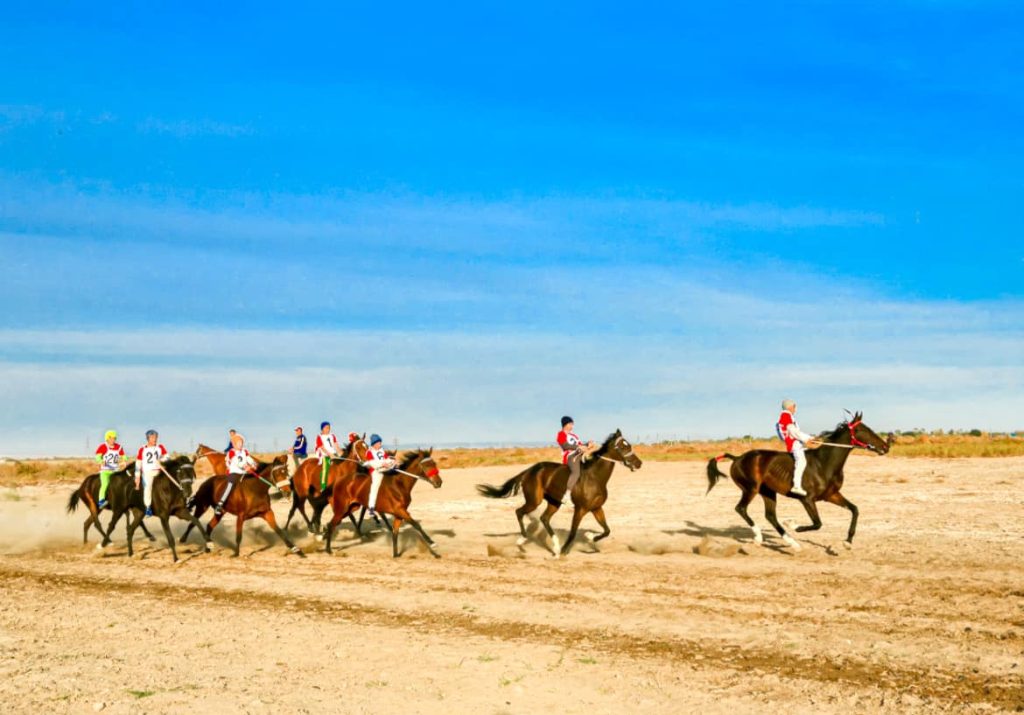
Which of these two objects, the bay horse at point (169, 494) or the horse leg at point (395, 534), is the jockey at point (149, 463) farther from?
the horse leg at point (395, 534)

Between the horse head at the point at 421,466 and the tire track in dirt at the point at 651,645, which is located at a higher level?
the horse head at the point at 421,466

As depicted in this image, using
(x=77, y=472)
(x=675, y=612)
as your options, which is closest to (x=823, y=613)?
(x=675, y=612)

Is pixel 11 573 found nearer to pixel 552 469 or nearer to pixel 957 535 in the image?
pixel 552 469

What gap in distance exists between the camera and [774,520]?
19.0 meters

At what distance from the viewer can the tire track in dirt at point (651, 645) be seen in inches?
349

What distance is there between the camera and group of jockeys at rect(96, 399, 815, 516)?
18.7 metres

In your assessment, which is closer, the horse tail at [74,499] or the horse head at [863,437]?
the horse head at [863,437]

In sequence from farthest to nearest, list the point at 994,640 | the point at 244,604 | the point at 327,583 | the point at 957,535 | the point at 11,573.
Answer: the point at 957,535 → the point at 11,573 → the point at 327,583 → the point at 244,604 → the point at 994,640

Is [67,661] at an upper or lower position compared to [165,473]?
lower

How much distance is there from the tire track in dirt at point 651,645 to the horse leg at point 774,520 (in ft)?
26.4

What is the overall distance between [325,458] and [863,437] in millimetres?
12054

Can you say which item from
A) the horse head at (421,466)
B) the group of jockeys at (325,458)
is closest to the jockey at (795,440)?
the group of jockeys at (325,458)

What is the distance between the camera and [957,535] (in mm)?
20375

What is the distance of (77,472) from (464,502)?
1265 inches
